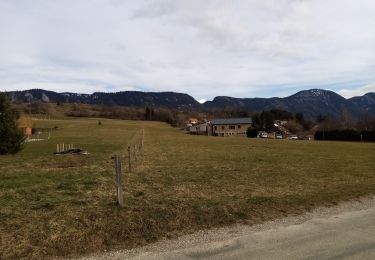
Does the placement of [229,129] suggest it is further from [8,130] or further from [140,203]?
[140,203]

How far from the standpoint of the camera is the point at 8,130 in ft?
108

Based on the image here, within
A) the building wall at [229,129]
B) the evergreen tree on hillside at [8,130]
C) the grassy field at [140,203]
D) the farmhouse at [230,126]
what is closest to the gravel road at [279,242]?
the grassy field at [140,203]

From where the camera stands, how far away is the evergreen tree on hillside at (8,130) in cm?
3262

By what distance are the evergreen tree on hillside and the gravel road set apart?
89.8ft

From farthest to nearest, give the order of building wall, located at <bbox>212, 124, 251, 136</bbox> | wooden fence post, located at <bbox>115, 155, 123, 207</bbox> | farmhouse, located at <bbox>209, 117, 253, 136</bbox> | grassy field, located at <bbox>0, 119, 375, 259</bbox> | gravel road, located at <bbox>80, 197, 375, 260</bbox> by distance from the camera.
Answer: farmhouse, located at <bbox>209, 117, 253, 136</bbox> < building wall, located at <bbox>212, 124, 251, 136</bbox> < wooden fence post, located at <bbox>115, 155, 123, 207</bbox> < grassy field, located at <bbox>0, 119, 375, 259</bbox> < gravel road, located at <bbox>80, 197, 375, 260</bbox>

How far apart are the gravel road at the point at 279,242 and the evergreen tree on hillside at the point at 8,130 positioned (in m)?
27.4

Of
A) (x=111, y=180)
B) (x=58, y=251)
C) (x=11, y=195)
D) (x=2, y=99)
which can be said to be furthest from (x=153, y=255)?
(x=2, y=99)

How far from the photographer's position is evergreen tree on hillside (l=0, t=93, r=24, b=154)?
107ft

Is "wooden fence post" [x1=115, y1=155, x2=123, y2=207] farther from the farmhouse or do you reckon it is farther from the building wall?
the farmhouse

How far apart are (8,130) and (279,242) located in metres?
29.1

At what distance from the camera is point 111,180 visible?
54.1 feet

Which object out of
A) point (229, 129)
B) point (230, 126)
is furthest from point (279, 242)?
point (230, 126)

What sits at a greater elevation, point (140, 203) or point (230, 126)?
point (140, 203)

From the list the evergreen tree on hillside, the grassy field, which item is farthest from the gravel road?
the evergreen tree on hillside
